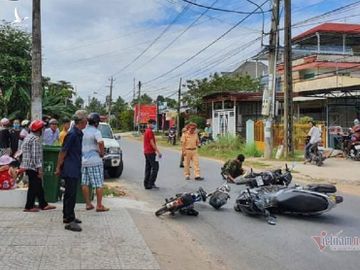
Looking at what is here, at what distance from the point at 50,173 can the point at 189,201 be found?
103 inches

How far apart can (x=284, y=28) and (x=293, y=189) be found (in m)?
16.0

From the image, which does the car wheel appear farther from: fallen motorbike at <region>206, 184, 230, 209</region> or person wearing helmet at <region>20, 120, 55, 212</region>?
person wearing helmet at <region>20, 120, 55, 212</region>

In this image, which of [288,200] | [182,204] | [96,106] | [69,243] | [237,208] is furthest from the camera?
[96,106]

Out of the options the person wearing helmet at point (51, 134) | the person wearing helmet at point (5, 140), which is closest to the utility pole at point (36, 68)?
the person wearing helmet at point (51, 134)

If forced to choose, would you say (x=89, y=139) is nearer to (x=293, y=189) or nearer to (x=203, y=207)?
(x=203, y=207)

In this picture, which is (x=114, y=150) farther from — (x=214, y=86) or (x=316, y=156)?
(x=214, y=86)

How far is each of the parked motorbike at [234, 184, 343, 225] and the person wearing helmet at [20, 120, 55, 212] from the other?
3673mm

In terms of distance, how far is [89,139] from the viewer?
9648 millimetres

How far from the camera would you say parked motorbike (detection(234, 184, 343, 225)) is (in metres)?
9.34

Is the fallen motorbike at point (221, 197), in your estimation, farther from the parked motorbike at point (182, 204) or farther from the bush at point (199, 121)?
the bush at point (199, 121)

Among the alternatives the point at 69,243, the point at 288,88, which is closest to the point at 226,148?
the point at 288,88

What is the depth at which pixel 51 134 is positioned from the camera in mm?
13758

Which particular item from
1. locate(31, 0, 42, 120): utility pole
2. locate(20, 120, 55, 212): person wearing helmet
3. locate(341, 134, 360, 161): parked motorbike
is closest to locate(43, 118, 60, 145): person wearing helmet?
locate(31, 0, 42, 120): utility pole

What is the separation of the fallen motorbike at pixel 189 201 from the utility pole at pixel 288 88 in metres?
13.8
